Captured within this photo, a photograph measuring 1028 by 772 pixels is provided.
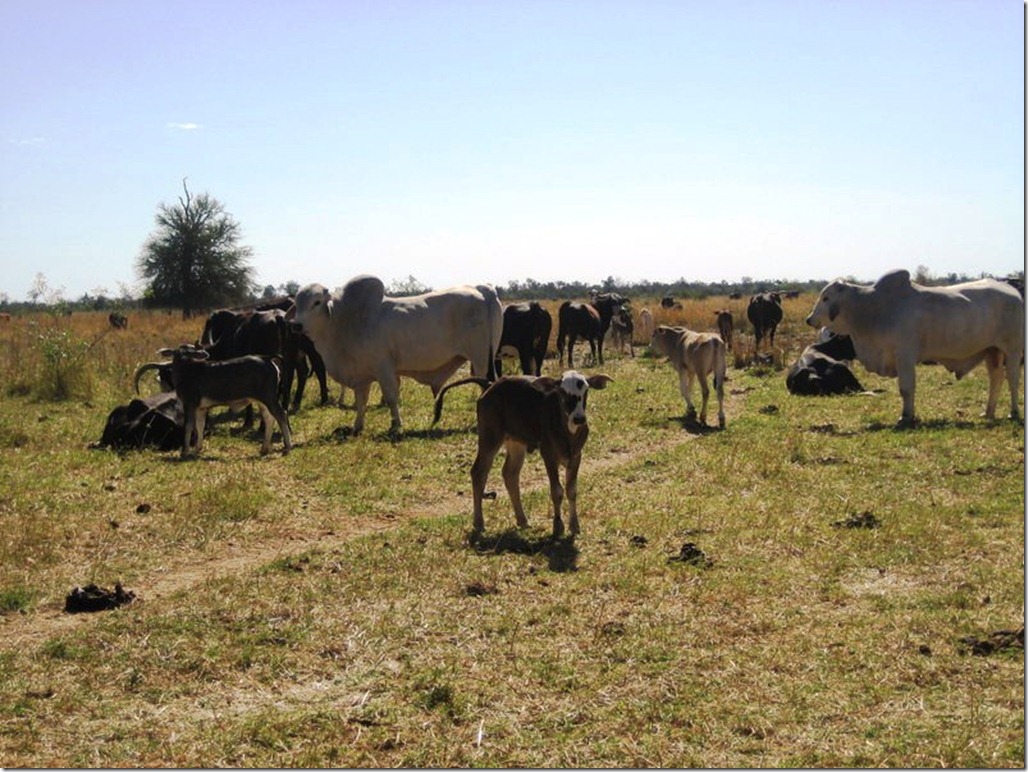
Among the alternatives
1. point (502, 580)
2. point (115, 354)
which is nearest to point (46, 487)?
point (502, 580)

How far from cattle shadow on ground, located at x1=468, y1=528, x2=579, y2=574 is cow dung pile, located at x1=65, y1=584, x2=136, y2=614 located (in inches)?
103

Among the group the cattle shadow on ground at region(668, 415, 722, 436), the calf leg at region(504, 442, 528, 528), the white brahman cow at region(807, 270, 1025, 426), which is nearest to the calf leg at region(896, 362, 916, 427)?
the white brahman cow at region(807, 270, 1025, 426)

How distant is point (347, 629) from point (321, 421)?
10198mm

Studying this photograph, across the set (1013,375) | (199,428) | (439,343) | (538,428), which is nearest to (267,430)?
(199,428)

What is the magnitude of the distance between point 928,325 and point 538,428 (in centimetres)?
915

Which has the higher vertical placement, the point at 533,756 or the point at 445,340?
the point at 445,340

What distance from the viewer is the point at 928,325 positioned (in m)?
16.6

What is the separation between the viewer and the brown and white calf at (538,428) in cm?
921

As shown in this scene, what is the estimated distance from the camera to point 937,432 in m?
15.0

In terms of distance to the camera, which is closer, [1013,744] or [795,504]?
[1013,744]

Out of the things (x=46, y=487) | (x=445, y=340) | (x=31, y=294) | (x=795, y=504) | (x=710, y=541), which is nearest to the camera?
(x=710, y=541)

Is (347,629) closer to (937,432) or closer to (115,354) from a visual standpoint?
(937,432)

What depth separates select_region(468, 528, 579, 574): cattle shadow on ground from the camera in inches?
344

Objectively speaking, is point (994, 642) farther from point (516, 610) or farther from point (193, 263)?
point (193, 263)
